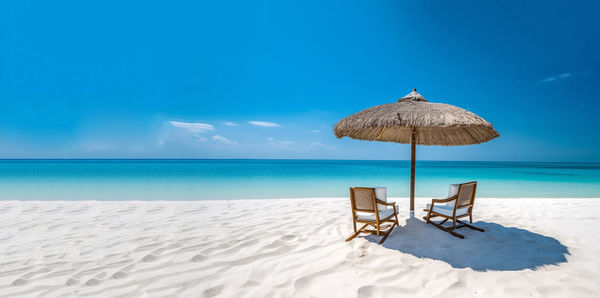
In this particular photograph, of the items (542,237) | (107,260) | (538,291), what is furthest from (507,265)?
(107,260)

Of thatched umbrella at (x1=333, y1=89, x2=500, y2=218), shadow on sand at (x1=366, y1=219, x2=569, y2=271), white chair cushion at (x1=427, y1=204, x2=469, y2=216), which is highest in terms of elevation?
thatched umbrella at (x1=333, y1=89, x2=500, y2=218)

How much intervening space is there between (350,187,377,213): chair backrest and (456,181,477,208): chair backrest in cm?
122

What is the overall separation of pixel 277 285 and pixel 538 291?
7.51 feet

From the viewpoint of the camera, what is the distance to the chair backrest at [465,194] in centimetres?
346

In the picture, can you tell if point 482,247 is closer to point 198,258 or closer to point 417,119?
point 417,119

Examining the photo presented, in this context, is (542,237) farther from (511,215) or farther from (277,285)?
(277,285)

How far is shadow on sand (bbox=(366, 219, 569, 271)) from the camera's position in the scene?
8.78 feet

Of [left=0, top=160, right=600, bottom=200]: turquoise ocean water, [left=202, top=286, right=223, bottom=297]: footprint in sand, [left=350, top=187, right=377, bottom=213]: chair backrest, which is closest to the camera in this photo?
[left=202, top=286, right=223, bottom=297]: footprint in sand

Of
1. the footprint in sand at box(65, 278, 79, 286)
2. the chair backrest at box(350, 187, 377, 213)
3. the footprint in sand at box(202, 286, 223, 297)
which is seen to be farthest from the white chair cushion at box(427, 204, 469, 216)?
the footprint in sand at box(65, 278, 79, 286)

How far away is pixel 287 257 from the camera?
9.70 feet

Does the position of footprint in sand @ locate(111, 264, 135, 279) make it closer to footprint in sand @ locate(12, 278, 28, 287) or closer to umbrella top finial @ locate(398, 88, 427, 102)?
footprint in sand @ locate(12, 278, 28, 287)

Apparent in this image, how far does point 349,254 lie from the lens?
297cm

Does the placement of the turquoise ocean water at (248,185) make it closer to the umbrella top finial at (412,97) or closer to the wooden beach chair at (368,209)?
the wooden beach chair at (368,209)

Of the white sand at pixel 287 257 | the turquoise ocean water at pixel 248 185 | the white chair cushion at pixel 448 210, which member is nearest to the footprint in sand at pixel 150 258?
the white sand at pixel 287 257
